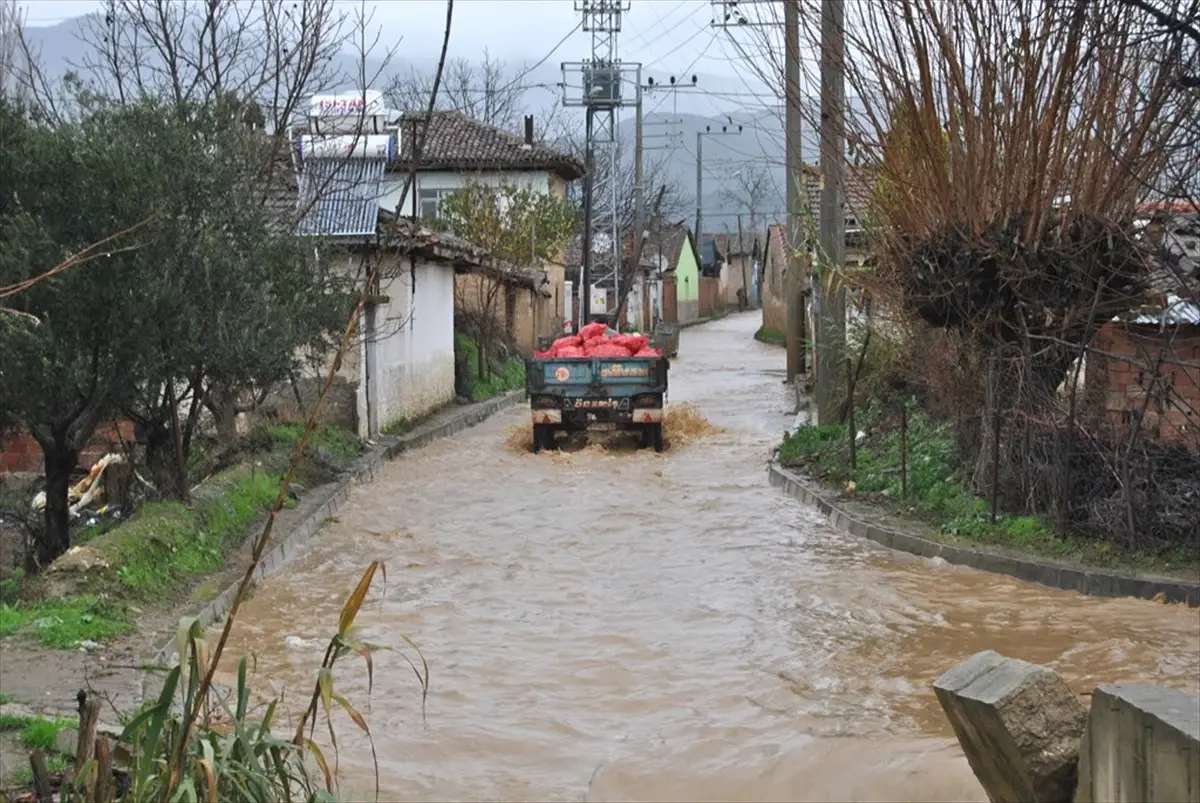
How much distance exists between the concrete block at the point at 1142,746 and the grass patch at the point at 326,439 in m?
13.9

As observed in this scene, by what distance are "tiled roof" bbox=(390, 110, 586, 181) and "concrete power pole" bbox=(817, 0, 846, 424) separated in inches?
967

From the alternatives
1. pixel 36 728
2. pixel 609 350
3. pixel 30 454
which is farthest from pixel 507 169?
pixel 36 728

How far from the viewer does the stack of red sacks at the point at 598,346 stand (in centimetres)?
2230

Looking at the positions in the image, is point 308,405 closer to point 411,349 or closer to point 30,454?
point 30,454

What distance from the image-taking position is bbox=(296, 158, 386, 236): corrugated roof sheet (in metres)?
19.5

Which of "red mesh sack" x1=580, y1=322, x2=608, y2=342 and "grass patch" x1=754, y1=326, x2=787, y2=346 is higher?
"red mesh sack" x1=580, y1=322, x2=608, y2=342

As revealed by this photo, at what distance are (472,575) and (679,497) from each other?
5.40 meters

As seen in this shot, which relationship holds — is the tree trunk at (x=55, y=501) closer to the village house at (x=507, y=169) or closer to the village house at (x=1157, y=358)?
the village house at (x=1157, y=358)

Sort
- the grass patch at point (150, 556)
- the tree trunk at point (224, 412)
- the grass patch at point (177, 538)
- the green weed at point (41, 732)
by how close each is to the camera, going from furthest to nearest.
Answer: the tree trunk at point (224, 412) → the grass patch at point (177, 538) → the grass patch at point (150, 556) → the green weed at point (41, 732)

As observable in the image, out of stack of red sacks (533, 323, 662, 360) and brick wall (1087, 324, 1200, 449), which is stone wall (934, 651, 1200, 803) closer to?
brick wall (1087, 324, 1200, 449)

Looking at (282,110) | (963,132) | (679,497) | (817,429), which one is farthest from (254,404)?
(963,132)

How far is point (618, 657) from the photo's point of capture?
973 centimetres

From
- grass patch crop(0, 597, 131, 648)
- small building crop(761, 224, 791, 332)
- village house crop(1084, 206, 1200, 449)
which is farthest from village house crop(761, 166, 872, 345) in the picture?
grass patch crop(0, 597, 131, 648)

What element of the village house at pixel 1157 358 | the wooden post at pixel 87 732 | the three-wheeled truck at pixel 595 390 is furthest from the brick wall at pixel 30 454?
the wooden post at pixel 87 732
